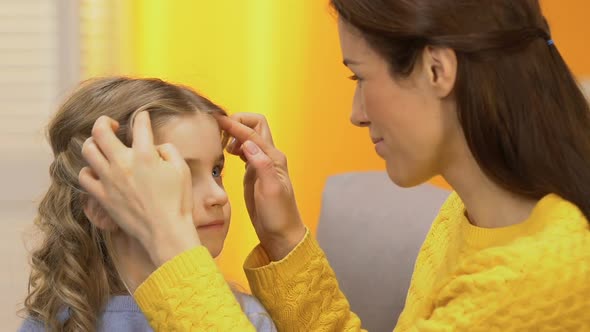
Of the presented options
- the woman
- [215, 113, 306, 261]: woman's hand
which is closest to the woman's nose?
the woman

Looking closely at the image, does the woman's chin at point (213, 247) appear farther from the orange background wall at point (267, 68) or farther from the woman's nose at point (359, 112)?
the orange background wall at point (267, 68)

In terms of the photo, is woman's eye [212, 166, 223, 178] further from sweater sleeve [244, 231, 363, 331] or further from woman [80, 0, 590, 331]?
woman [80, 0, 590, 331]

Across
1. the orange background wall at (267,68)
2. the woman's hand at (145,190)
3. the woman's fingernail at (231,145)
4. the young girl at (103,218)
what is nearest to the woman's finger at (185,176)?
the woman's hand at (145,190)

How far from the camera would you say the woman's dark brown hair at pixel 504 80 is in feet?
3.70

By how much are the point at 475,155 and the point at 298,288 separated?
1.27 ft

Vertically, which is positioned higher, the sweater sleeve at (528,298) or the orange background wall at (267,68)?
the sweater sleeve at (528,298)

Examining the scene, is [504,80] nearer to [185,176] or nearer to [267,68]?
[185,176]

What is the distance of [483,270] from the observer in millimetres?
1127

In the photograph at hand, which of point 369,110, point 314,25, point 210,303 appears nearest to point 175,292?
point 210,303

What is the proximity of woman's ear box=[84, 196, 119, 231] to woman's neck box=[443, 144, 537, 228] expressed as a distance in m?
0.49

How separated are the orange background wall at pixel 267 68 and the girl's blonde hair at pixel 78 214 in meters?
1.38

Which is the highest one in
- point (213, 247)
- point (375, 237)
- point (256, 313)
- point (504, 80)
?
point (504, 80)

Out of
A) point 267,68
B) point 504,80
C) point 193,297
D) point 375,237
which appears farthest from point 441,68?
point 267,68

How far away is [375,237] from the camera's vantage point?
199 centimetres
